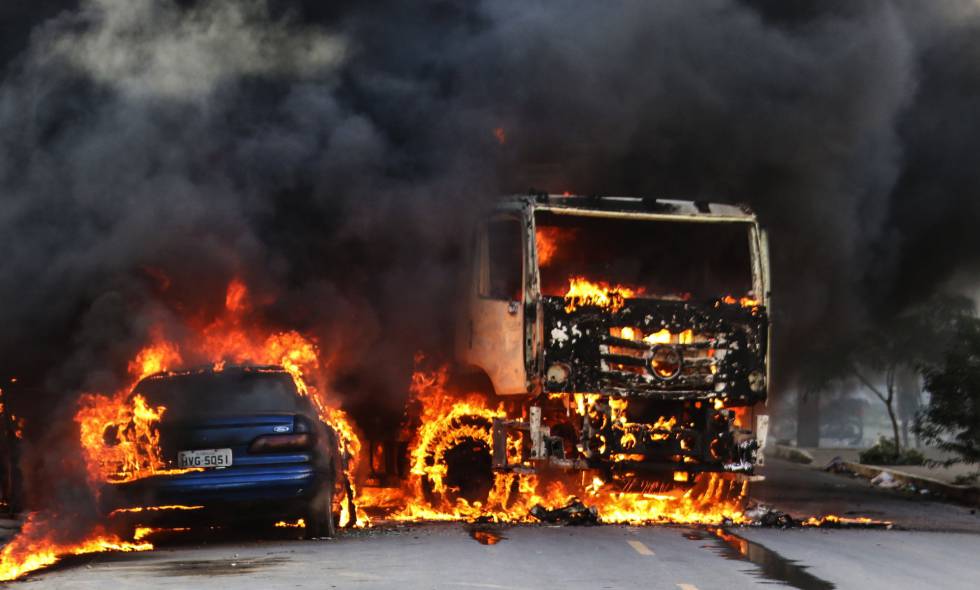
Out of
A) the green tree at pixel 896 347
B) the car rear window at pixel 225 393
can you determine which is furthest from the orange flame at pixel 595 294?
the green tree at pixel 896 347

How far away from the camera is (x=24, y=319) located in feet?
58.9

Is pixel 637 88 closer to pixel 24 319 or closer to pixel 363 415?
pixel 363 415

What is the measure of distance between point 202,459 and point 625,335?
5059 mm

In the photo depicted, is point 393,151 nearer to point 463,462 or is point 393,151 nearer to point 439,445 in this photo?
point 439,445

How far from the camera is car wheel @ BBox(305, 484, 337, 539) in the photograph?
39.6 ft

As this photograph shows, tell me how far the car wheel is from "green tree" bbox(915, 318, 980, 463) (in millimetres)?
12828

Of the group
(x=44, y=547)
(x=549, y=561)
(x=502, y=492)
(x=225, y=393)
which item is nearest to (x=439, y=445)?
(x=502, y=492)

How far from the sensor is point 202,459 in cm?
1171

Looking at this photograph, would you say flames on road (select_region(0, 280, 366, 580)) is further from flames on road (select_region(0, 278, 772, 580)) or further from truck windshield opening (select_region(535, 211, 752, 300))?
truck windshield opening (select_region(535, 211, 752, 300))

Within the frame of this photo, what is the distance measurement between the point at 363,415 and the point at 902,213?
8818 mm

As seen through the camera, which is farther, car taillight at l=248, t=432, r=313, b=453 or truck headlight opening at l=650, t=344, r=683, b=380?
truck headlight opening at l=650, t=344, r=683, b=380

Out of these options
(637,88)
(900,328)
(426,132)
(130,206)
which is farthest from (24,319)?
(900,328)

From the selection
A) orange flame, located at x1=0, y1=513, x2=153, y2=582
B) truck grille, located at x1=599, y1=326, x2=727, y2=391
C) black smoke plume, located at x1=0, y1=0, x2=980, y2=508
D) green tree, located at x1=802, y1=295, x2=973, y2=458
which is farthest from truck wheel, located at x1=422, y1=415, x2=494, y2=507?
green tree, located at x1=802, y1=295, x2=973, y2=458

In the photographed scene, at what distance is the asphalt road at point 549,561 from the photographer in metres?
9.75
